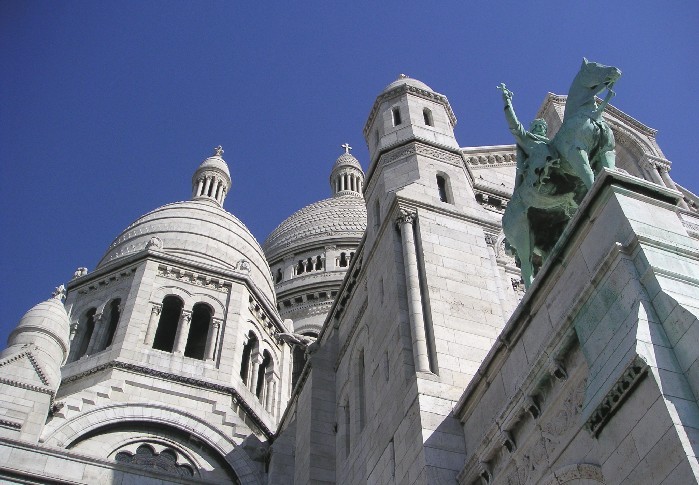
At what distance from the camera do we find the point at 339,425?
18016 millimetres

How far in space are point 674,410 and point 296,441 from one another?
13.0m

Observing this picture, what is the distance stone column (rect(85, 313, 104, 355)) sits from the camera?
81.7 feet

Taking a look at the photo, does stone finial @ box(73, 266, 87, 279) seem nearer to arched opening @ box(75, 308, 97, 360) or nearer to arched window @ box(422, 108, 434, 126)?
arched opening @ box(75, 308, 97, 360)

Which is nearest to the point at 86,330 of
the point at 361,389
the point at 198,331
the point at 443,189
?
the point at 198,331

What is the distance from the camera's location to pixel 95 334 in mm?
25469

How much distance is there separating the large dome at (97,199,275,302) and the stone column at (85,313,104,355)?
9.28 ft

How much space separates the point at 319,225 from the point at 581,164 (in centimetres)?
3471

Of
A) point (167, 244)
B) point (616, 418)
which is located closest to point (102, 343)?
point (167, 244)

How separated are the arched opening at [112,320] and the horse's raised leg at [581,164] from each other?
654 inches

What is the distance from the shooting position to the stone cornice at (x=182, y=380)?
2325 centimetres

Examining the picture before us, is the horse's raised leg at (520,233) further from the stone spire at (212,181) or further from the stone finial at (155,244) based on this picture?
the stone spire at (212,181)

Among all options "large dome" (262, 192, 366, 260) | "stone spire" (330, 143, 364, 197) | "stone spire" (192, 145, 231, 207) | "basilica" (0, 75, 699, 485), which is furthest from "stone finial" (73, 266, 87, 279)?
"stone spire" (330, 143, 364, 197)

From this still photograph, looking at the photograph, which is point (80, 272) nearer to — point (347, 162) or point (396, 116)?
point (396, 116)

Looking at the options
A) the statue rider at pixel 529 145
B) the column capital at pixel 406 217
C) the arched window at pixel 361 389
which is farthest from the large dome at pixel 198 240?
the statue rider at pixel 529 145
